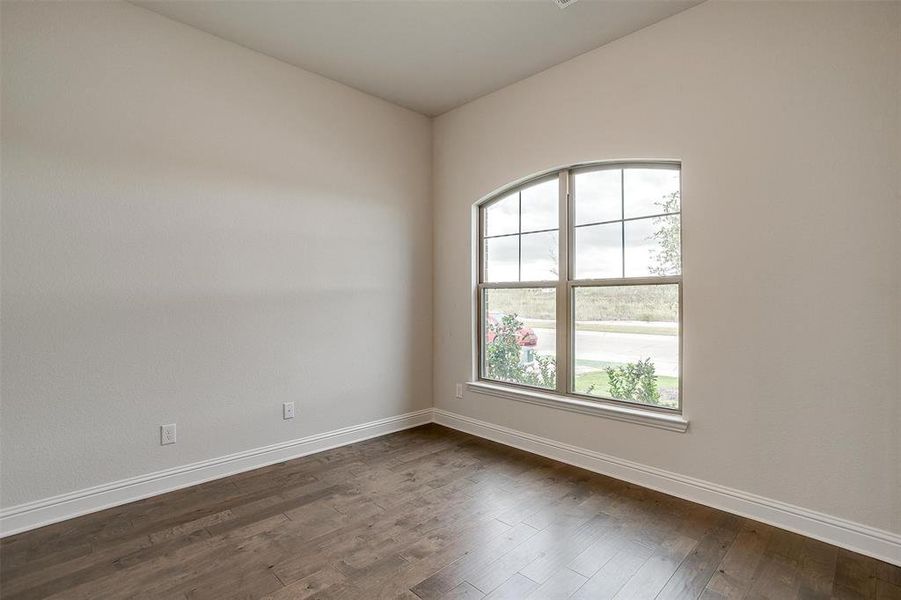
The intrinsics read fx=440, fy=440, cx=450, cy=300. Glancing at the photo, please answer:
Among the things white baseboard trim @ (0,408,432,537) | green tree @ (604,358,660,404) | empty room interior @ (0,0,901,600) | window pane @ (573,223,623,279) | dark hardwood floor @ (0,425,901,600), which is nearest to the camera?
dark hardwood floor @ (0,425,901,600)

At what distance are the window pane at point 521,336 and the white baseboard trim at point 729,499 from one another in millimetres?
486

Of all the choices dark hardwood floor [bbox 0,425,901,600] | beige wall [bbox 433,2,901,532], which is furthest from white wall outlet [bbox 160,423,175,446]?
beige wall [bbox 433,2,901,532]

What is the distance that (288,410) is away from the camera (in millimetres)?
3322

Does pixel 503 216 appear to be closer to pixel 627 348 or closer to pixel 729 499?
pixel 627 348

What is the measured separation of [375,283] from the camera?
12.8 ft

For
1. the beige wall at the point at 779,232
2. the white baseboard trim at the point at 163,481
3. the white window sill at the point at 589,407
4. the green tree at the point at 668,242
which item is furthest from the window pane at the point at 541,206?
the white baseboard trim at the point at 163,481

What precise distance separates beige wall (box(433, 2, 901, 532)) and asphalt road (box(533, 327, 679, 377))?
0.16 m

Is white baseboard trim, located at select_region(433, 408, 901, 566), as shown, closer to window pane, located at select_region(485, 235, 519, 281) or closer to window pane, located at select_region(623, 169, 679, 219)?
window pane, located at select_region(485, 235, 519, 281)

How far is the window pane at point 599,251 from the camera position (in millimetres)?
3105

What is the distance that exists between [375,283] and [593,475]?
2309 mm

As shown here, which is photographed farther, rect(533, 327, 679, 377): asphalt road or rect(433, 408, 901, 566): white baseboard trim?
rect(533, 327, 679, 377): asphalt road

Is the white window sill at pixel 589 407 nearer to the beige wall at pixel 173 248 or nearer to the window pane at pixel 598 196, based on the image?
the beige wall at pixel 173 248

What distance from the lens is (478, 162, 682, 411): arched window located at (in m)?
2.90

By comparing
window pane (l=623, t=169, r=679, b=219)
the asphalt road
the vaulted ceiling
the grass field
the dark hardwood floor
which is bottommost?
the dark hardwood floor
